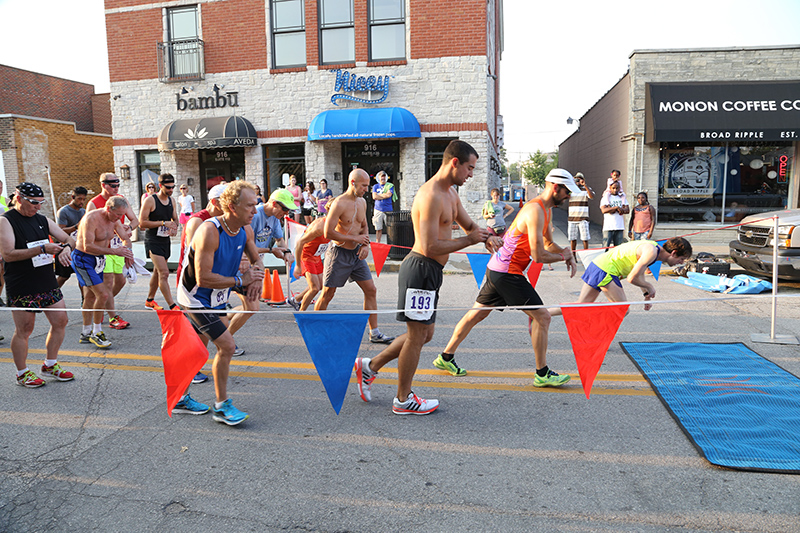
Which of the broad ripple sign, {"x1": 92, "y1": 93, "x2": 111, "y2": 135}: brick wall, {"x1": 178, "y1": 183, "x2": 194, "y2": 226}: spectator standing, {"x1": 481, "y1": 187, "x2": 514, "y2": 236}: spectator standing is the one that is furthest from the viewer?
{"x1": 92, "y1": 93, "x2": 111, "y2": 135}: brick wall

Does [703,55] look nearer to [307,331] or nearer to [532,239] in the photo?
[532,239]

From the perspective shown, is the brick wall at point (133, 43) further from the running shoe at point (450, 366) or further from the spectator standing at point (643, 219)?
the running shoe at point (450, 366)

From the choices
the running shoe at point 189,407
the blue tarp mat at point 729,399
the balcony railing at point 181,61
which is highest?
the balcony railing at point 181,61

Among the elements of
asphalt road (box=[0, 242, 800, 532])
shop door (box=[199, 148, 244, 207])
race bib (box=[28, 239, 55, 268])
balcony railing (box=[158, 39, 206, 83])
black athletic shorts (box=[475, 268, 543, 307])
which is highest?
balcony railing (box=[158, 39, 206, 83])

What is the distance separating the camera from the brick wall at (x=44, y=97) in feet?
97.2

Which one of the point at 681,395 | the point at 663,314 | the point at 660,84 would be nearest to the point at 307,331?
the point at 681,395

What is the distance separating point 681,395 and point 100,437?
174 inches

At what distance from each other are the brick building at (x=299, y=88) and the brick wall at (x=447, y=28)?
29 mm

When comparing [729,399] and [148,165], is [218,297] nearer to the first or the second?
[729,399]

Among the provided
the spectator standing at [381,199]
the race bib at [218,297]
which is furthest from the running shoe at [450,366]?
the spectator standing at [381,199]

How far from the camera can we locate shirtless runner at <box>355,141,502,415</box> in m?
4.04

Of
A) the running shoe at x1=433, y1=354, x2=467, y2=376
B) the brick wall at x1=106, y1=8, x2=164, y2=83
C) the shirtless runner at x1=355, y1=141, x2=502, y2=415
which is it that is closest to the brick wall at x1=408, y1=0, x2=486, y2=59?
the brick wall at x1=106, y1=8, x2=164, y2=83

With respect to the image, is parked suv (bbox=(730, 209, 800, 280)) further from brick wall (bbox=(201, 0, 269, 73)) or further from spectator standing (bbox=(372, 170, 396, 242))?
brick wall (bbox=(201, 0, 269, 73))

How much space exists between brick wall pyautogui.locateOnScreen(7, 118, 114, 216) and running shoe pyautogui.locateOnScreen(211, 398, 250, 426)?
83.4 feet
